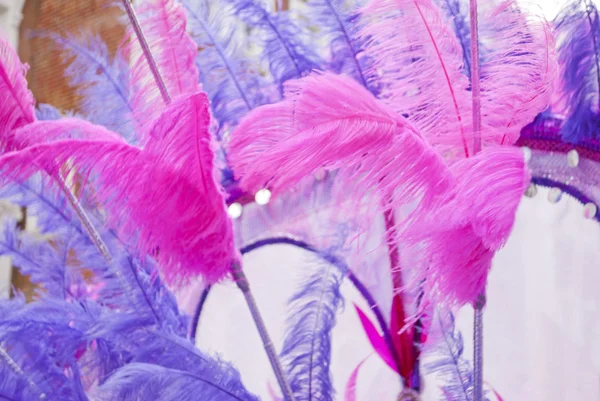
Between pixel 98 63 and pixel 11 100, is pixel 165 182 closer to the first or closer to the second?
pixel 11 100

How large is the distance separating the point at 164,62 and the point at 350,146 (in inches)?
16.4

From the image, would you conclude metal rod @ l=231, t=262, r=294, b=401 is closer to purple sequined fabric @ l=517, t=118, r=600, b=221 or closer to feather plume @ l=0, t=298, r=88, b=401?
feather plume @ l=0, t=298, r=88, b=401

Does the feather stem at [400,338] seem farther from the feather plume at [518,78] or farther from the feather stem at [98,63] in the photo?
the feather stem at [98,63]

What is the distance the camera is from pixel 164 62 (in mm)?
932

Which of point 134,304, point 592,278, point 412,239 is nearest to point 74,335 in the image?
point 134,304

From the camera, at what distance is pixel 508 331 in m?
0.95

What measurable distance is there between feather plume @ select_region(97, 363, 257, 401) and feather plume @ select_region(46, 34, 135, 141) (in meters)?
0.38

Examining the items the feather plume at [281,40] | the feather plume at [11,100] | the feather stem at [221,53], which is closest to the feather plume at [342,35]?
the feather plume at [281,40]

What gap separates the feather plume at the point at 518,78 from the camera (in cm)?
73

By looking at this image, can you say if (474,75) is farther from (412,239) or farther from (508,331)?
(508,331)

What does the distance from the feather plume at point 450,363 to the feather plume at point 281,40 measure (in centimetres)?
38

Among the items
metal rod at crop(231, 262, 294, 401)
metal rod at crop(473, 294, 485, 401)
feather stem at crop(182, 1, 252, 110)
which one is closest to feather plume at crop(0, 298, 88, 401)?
metal rod at crop(231, 262, 294, 401)

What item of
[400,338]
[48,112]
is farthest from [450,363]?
[48,112]

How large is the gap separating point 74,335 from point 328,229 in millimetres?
362
